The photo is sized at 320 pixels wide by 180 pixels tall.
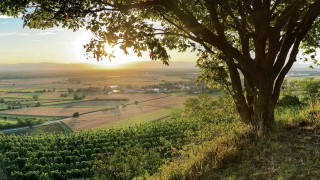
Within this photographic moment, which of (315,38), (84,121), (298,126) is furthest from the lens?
(84,121)

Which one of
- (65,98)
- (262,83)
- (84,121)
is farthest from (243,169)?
(65,98)

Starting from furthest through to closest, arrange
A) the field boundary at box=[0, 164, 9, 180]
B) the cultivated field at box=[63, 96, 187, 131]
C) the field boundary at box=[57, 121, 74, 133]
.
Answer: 1. the cultivated field at box=[63, 96, 187, 131]
2. the field boundary at box=[57, 121, 74, 133]
3. the field boundary at box=[0, 164, 9, 180]

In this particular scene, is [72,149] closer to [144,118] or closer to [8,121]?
[144,118]

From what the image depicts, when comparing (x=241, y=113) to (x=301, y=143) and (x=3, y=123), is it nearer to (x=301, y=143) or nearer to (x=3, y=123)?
(x=301, y=143)

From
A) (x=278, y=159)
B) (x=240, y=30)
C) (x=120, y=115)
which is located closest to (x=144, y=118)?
(x=120, y=115)

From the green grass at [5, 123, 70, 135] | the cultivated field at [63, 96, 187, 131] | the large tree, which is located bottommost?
the green grass at [5, 123, 70, 135]

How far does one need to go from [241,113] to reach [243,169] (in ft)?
14.0

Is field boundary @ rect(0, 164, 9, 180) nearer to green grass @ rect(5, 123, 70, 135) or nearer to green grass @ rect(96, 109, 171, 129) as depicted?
green grass @ rect(5, 123, 70, 135)

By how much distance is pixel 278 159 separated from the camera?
7.61 m

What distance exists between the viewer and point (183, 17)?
9.39m

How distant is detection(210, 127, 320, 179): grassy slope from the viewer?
691cm

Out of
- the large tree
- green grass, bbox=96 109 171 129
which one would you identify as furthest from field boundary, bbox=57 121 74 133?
the large tree

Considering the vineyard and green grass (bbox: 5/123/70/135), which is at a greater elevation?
the vineyard

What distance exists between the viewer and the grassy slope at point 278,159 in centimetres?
691
